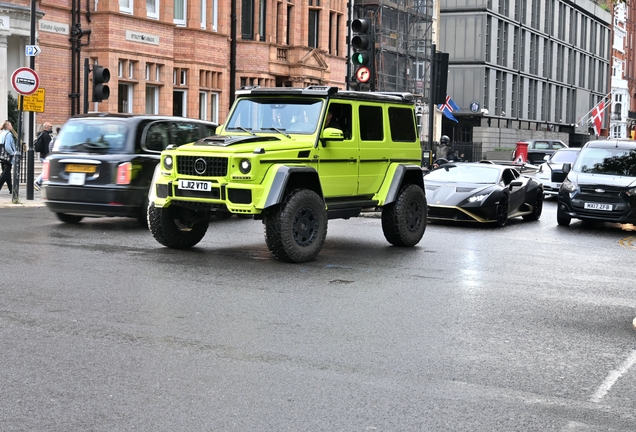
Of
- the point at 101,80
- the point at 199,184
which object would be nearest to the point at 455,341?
the point at 199,184

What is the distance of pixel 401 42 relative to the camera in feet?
182

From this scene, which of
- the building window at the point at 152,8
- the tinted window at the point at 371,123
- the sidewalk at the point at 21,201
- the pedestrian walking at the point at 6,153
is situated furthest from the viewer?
the building window at the point at 152,8

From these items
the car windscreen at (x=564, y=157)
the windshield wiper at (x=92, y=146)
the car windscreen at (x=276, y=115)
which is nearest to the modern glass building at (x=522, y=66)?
the car windscreen at (x=564, y=157)

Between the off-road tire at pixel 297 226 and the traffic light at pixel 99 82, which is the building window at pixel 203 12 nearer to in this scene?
the traffic light at pixel 99 82

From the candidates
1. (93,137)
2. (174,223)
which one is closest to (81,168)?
(93,137)

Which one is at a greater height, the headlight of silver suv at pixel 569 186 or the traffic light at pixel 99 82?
the traffic light at pixel 99 82

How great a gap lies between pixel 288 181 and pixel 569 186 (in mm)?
8931

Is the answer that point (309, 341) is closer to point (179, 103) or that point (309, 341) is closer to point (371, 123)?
point (371, 123)

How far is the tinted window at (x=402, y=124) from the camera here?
560 inches

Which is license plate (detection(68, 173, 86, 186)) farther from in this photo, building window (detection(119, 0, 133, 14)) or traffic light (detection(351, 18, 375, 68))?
building window (detection(119, 0, 133, 14))

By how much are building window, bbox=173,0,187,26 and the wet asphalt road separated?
2226 cm

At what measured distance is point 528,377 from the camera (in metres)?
6.44

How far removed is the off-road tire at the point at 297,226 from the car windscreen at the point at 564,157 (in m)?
19.9

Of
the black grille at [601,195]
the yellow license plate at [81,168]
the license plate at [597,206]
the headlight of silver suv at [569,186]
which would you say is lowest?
the license plate at [597,206]
